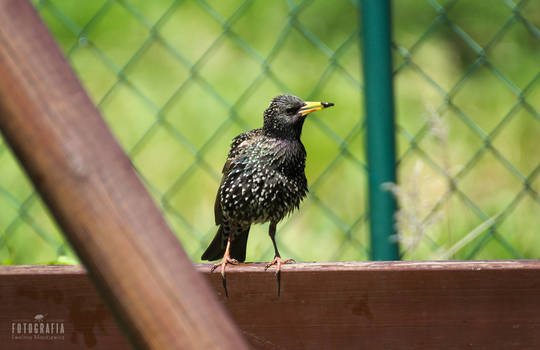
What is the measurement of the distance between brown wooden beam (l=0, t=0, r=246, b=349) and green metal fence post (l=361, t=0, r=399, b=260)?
149 centimetres

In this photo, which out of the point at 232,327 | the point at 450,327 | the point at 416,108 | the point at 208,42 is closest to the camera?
the point at 232,327

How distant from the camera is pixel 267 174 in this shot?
2.44 m

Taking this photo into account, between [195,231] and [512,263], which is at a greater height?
[512,263]

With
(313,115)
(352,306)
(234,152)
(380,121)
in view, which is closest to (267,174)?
(234,152)

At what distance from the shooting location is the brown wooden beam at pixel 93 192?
743 mm

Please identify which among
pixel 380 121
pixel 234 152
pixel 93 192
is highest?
pixel 380 121

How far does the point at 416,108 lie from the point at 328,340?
92.3 inches

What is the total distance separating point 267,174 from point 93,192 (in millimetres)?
1679

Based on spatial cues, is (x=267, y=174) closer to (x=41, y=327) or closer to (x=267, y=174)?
(x=267, y=174)

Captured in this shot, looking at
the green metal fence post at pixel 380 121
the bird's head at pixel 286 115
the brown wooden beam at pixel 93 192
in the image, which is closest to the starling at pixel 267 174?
the bird's head at pixel 286 115

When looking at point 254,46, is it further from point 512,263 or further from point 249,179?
point 512,263

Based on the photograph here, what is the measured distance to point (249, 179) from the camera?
2.43 metres

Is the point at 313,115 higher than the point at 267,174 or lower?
Answer: higher

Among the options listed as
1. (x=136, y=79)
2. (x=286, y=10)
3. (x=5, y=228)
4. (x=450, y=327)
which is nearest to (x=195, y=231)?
(x=5, y=228)
